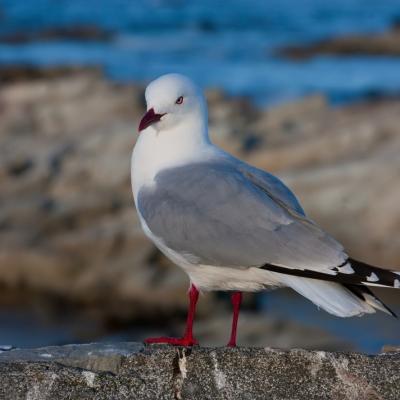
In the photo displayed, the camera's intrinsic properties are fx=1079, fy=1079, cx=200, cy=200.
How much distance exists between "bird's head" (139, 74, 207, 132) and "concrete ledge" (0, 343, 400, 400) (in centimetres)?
130

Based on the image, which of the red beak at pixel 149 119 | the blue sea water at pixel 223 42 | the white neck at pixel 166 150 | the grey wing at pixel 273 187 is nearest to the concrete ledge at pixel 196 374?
the grey wing at pixel 273 187

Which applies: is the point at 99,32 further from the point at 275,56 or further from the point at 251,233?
the point at 251,233

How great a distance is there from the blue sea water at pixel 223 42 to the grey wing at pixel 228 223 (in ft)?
45.5

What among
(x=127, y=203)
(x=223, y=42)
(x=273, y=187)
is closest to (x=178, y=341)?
(x=273, y=187)

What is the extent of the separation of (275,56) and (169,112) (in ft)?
71.0

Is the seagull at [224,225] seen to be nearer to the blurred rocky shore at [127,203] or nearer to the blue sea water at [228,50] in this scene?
the blurred rocky shore at [127,203]

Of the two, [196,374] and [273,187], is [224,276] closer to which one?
[273,187]

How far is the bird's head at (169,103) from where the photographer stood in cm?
495

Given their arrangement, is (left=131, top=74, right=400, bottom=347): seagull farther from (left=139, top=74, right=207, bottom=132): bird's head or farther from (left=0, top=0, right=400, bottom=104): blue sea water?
(left=0, top=0, right=400, bottom=104): blue sea water

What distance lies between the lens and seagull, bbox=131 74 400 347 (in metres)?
4.17

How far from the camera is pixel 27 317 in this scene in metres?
8.55

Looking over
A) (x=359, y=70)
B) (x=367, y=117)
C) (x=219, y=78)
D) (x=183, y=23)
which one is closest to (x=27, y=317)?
(x=367, y=117)

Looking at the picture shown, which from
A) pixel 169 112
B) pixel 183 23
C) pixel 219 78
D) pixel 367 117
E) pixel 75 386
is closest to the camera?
pixel 75 386

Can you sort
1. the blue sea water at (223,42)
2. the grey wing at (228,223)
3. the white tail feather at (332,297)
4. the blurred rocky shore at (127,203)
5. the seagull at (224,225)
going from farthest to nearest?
the blue sea water at (223,42), the blurred rocky shore at (127,203), the grey wing at (228,223), the seagull at (224,225), the white tail feather at (332,297)
